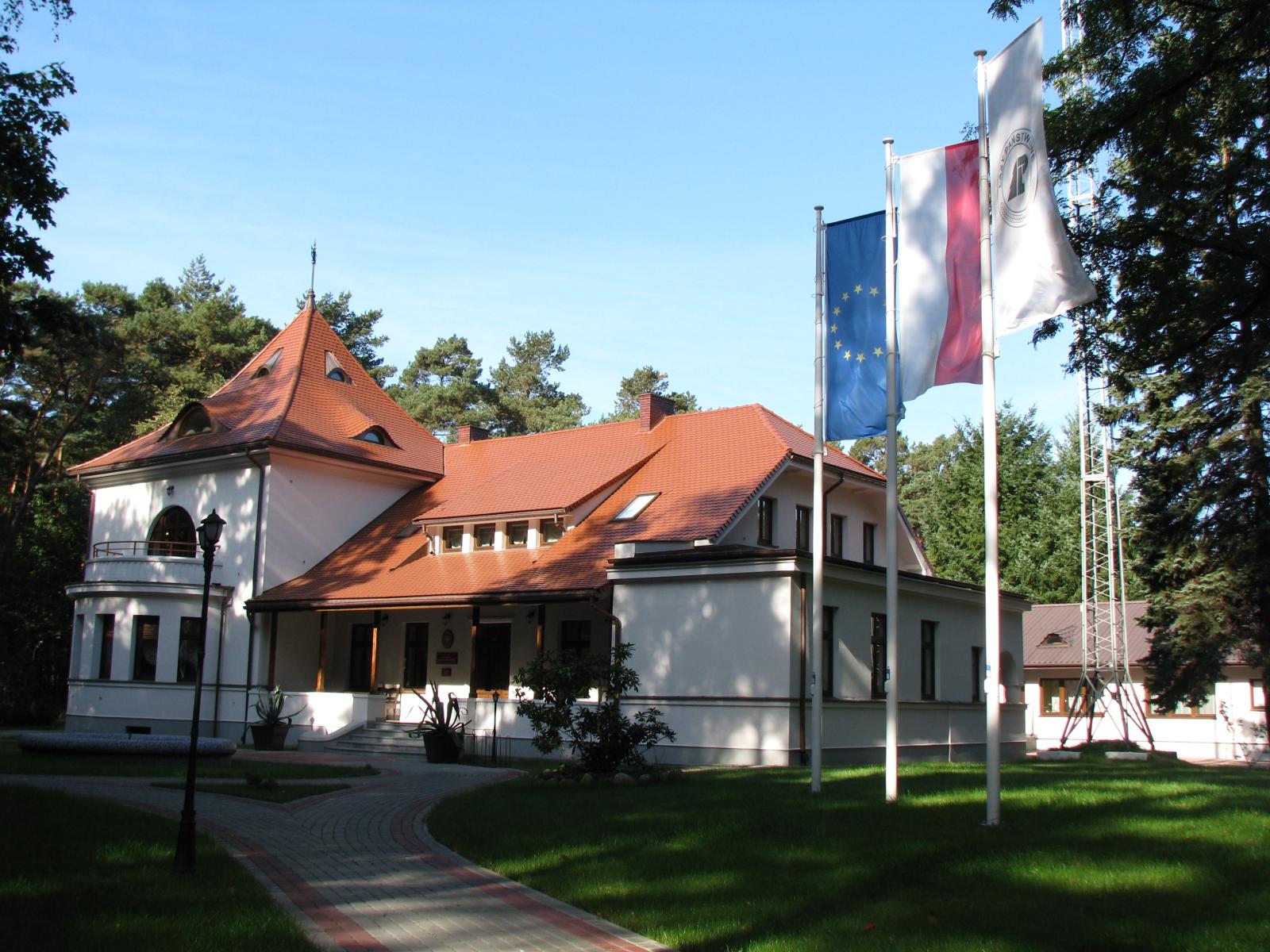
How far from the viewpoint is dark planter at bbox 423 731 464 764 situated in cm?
2350

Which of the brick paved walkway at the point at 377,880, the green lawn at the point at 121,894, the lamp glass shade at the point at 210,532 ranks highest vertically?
the lamp glass shade at the point at 210,532

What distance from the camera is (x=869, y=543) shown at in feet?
104

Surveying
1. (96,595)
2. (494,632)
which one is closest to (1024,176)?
(494,632)

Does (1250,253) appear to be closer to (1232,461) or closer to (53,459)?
(1232,461)

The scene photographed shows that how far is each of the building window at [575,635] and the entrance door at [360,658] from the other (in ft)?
22.0

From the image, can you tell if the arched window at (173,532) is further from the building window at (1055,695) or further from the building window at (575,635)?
the building window at (1055,695)

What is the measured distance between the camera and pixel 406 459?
35156 mm

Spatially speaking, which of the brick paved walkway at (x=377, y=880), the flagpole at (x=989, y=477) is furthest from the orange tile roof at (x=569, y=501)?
the flagpole at (x=989, y=477)

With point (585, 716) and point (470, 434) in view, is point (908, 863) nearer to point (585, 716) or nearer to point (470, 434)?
point (585, 716)

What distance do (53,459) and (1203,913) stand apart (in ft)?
164

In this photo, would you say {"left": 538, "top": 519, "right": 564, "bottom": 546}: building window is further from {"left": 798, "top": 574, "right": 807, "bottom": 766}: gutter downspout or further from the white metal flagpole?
the white metal flagpole

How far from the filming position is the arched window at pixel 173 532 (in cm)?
3334

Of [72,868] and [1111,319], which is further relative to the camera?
[1111,319]

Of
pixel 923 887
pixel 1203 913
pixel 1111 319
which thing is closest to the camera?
pixel 1203 913
